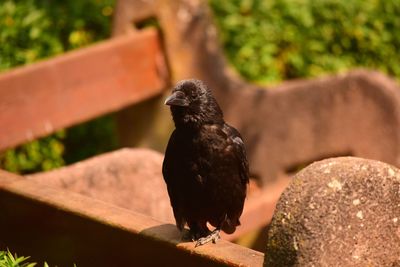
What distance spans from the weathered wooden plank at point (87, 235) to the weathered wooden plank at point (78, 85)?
4.69 ft

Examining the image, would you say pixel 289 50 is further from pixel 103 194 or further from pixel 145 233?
pixel 145 233

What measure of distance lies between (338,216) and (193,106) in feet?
5.06

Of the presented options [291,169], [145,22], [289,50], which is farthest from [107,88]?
[289,50]

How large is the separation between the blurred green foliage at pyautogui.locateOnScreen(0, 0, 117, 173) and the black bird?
271 centimetres

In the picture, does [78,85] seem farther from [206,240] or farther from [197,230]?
[206,240]

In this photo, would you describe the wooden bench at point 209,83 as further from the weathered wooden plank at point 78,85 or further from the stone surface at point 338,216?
the stone surface at point 338,216

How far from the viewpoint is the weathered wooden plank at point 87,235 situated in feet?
14.8

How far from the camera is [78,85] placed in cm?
744

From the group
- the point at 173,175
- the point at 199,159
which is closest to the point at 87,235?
the point at 173,175

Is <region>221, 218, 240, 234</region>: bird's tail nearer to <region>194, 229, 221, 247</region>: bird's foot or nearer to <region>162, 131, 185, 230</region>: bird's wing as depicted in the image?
<region>162, 131, 185, 230</region>: bird's wing

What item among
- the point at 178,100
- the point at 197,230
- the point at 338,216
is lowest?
the point at 197,230

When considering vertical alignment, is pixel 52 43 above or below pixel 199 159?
above

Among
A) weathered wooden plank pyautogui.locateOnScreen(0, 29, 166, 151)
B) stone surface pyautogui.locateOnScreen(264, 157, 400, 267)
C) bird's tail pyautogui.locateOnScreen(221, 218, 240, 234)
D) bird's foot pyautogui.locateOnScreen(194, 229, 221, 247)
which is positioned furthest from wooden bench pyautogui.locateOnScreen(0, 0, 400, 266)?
stone surface pyautogui.locateOnScreen(264, 157, 400, 267)

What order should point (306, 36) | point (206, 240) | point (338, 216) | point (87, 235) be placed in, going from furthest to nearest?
point (306, 36) → point (87, 235) → point (206, 240) → point (338, 216)
